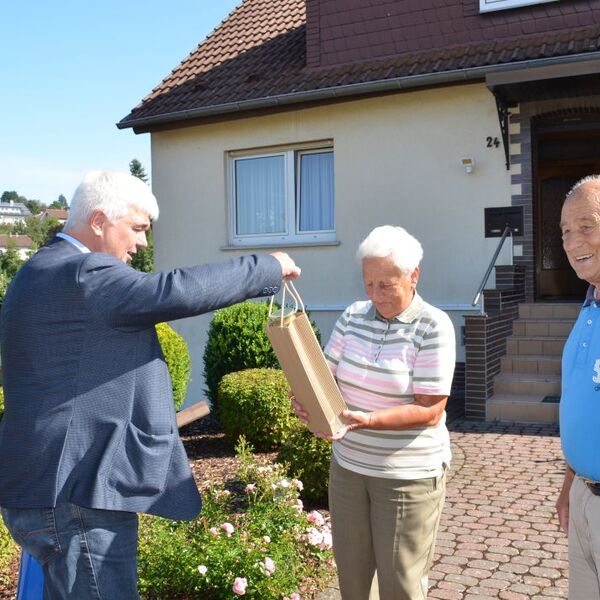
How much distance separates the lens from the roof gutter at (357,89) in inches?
336

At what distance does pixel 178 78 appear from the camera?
12.6m

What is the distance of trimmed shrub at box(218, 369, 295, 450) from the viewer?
665 centimetres

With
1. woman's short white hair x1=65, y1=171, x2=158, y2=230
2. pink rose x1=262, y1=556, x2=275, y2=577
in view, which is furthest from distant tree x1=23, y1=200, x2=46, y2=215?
woman's short white hair x1=65, y1=171, x2=158, y2=230

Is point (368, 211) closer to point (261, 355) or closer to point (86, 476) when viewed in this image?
point (261, 355)

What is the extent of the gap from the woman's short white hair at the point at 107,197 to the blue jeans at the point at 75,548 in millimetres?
904

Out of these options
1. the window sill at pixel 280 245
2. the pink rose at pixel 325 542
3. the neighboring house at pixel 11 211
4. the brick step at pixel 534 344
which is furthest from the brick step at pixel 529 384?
the neighboring house at pixel 11 211

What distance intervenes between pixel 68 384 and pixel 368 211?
846 cm

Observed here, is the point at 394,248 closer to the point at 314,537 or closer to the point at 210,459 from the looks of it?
the point at 314,537

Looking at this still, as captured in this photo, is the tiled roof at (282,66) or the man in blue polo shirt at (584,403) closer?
the man in blue polo shirt at (584,403)

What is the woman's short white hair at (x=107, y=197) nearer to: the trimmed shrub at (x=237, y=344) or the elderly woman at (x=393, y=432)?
the elderly woman at (x=393, y=432)

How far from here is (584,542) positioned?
245cm

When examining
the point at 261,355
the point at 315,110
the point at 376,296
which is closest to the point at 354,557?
the point at 376,296

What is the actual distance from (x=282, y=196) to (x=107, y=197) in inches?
361

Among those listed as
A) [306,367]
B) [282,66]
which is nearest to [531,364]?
[282,66]
